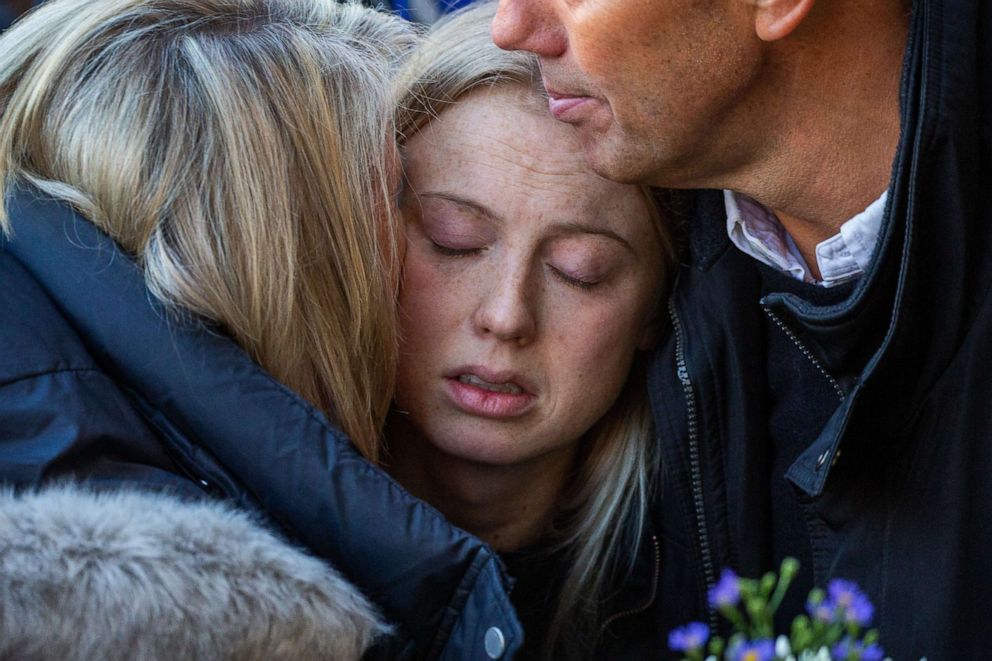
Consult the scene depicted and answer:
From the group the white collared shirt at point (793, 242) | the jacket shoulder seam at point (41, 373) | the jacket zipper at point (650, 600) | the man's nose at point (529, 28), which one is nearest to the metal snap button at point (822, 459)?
the white collared shirt at point (793, 242)

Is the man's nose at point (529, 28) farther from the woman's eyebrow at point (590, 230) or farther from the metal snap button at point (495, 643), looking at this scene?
the metal snap button at point (495, 643)

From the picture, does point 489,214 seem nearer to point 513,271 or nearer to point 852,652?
point 513,271

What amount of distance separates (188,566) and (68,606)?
6.1 inches

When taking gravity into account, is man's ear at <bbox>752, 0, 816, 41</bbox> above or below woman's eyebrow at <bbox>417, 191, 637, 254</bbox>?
above

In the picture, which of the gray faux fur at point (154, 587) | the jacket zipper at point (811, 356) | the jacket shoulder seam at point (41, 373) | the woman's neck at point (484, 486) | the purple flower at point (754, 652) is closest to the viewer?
the purple flower at point (754, 652)

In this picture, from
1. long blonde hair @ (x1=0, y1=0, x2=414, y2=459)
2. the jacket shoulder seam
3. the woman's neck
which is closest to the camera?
the jacket shoulder seam

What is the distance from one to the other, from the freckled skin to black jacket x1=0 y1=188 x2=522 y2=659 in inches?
23.9

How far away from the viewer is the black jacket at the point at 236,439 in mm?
1710

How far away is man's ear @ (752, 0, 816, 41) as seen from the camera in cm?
214

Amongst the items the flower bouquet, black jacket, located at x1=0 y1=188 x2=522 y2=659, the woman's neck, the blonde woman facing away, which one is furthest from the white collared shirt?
the flower bouquet

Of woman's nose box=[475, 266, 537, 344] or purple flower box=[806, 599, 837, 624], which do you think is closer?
purple flower box=[806, 599, 837, 624]

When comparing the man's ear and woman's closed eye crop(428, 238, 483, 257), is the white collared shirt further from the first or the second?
woman's closed eye crop(428, 238, 483, 257)

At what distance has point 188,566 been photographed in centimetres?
147

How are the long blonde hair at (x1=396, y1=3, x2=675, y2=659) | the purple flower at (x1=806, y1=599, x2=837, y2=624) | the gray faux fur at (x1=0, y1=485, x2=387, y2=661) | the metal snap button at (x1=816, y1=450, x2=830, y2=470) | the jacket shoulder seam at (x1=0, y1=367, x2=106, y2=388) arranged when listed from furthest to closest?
the long blonde hair at (x1=396, y1=3, x2=675, y2=659)
the metal snap button at (x1=816, y1=450, x2=830, y2=470)
the jacket shoulder seam at (x1=0, y1=367, x2=106, y2=388)
the gray faux fur at (x1=0, y1=485, x2=387, y2=661)
the purple flower at (x1=806, y1=599, x2=837, y2=624)
